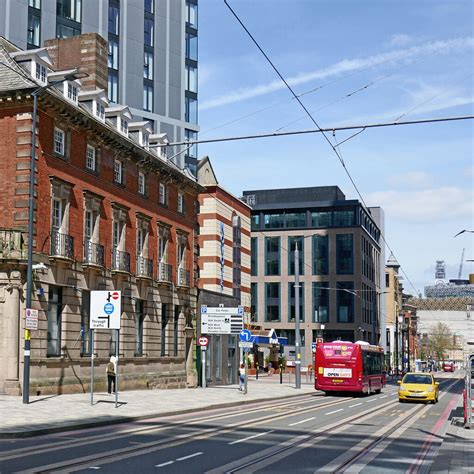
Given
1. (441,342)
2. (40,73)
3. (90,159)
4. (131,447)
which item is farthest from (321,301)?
(131,447)

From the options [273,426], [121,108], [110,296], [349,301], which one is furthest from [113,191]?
[349,301]

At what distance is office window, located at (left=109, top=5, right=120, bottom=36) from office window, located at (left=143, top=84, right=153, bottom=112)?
5.80 meters

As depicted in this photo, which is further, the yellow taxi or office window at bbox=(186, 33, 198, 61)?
office window at bbox=(186, 33, 198, 61)

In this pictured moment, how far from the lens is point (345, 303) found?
341ft

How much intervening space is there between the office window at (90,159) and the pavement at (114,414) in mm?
10260

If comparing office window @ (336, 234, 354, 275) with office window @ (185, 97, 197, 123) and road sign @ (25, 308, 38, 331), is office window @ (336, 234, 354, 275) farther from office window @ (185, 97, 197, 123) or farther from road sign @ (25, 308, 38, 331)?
road sign @ (25, 308, 38, 331)

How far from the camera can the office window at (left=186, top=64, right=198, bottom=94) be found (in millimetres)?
78938

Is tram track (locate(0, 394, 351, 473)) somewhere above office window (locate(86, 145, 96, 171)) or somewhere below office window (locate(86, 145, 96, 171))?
below

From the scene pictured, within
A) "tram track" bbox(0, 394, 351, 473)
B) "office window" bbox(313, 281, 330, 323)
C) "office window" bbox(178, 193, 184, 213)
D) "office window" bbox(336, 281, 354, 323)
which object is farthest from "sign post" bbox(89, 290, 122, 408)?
"office window" bbox(313, 281, 330, 323)

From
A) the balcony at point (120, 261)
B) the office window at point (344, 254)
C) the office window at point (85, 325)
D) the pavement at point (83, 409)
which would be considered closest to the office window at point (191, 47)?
the office window at point (344, 254)

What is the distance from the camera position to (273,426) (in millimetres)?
22000

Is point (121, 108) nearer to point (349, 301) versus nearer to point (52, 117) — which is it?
point (52, 117)

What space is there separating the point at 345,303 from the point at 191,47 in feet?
137

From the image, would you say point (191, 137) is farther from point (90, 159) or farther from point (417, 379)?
point (417, 379)
